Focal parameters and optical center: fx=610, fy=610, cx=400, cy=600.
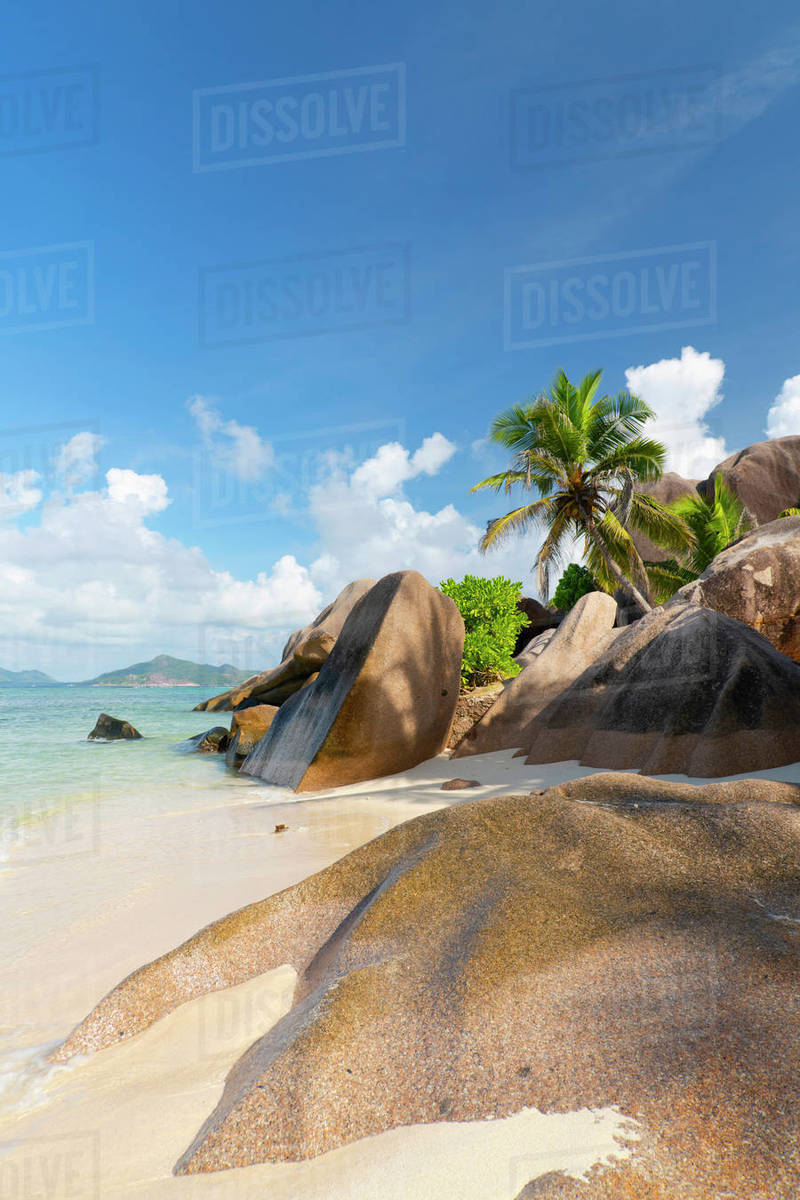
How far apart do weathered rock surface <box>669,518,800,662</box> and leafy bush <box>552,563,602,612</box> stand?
51.1ft

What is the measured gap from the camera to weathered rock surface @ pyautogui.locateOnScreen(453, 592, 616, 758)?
8898 millimetres

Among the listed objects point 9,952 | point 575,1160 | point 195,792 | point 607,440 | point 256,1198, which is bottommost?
point 195,792

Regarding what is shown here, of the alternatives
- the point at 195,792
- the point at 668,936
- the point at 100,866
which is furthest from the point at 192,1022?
the point at 195,792

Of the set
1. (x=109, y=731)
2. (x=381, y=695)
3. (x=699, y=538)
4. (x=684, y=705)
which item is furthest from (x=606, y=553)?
(x=109, y=731)

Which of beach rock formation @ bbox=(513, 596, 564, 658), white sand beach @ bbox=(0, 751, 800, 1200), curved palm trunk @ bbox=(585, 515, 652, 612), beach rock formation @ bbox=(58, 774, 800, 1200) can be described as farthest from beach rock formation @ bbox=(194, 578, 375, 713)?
beach rock formation @ bbox=(58, 774, 800, 1200)

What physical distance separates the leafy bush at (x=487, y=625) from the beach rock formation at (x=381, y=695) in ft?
11.6

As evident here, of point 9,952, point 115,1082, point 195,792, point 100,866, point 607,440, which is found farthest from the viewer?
point 607,440

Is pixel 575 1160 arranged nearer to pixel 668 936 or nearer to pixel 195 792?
pixel 668 936

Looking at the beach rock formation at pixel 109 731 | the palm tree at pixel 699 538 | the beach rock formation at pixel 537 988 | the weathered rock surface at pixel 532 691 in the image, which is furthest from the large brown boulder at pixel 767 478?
the beach rock formation at pixel 537 988

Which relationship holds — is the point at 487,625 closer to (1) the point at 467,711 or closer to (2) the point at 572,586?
(1) the point at 467,711

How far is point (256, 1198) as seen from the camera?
1.36 meters

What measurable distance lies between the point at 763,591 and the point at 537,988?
36.8ft

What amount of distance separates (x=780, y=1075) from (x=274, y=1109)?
1249mm

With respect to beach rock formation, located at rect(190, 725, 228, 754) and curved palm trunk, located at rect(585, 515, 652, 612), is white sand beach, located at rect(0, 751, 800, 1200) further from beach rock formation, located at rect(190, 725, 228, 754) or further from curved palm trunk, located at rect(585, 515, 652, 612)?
curved palm trunk, located at rect(585, 515, 652, 612)
